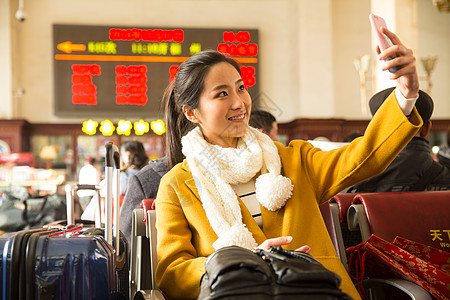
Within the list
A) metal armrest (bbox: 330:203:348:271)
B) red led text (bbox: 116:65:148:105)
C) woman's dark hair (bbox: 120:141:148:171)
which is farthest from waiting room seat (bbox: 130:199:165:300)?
red led text (bbox: 116:65:148:105)

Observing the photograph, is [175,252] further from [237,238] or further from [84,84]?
[84,84]

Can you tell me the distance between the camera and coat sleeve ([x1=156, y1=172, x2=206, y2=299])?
1558mm

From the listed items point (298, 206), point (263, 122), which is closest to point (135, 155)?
point (263, 122)

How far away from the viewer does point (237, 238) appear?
1.54m

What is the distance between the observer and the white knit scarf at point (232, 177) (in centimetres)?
164

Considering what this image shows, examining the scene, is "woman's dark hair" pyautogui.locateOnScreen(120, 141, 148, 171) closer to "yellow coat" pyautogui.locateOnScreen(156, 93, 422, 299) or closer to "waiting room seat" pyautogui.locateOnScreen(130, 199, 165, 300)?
"waiting room seat" pyautogui.locateOnScreen(130, 199, 165, 300)

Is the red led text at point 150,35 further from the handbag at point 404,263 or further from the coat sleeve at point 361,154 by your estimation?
the handbag at point 404,263

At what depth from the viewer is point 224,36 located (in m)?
11.3

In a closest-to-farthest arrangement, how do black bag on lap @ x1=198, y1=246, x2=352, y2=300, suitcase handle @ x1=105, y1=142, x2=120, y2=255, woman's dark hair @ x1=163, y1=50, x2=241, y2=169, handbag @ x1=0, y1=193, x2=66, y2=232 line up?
black bag on lap @ x1=198, y1=246, x2=352, y2=300 < suitcase handle @ x1=105, y1=142, x2=120, y2=255 < woman's dark hair @ x1=163, y1=50, x2=241, y2=169 < handbag @ x1=0, y1=193, x2=66, y2=232

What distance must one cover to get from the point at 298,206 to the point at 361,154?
0.27 meters

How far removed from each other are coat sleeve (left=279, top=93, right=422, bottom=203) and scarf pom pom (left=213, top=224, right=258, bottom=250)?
0.33 meters

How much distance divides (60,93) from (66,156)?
1.36 metres

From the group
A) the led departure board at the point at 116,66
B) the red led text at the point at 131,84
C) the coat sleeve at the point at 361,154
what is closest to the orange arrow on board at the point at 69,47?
the led departure board at the point at 116,66

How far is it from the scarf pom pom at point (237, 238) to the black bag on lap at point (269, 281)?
35 centimetres
